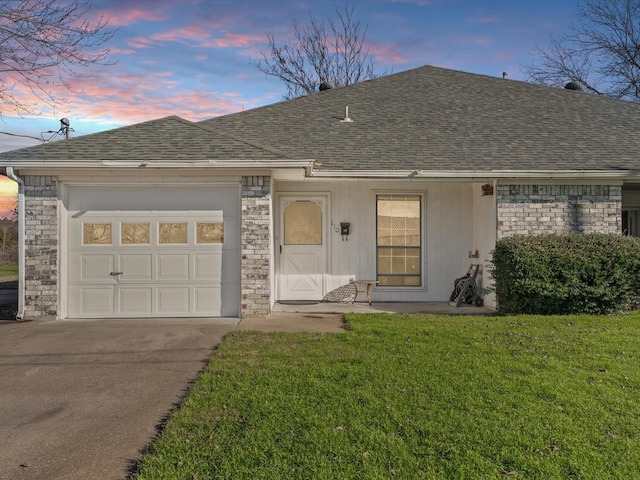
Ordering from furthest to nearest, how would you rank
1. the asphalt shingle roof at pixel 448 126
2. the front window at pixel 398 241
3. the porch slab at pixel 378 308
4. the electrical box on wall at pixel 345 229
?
the front window at pixel 398 241, the electrical box on wall at pixel 345 229, the asphalt shingle roof at pixel 448 126, the porch slab at pixel 378 308

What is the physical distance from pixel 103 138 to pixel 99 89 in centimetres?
303

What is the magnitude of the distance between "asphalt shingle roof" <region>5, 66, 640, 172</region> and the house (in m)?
0.06

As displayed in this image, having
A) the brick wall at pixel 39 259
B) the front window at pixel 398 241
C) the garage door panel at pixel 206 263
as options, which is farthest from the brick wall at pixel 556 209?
the brick wall at pixel 39 259

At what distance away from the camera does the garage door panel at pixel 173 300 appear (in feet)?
28.9

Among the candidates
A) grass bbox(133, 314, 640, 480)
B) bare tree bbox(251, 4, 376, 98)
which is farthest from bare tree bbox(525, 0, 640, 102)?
grass bbox(133, 314, 640, 480)

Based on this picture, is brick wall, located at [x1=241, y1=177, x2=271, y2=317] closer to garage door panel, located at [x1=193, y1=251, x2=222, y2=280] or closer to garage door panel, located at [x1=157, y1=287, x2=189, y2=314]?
garage door panel, located at [x1=193, y1=251, x2=222, y2=280]

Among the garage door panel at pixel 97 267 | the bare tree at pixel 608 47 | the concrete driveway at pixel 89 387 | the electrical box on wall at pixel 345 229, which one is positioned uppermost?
the bare tree at pixel 608 47

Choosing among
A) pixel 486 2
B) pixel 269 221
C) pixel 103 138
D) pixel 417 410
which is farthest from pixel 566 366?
pixel 486 2

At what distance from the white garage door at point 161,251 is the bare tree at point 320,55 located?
66.3 ft

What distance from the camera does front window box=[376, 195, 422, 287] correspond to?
35.7ft

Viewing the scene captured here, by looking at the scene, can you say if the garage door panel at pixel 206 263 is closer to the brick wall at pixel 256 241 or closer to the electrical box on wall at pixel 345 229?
the brick wall at pixel 256 241

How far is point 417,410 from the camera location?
421 cm

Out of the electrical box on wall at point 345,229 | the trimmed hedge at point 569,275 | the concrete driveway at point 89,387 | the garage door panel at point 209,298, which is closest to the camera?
the concrete driveway at point 89,387

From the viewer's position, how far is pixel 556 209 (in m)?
9.74
